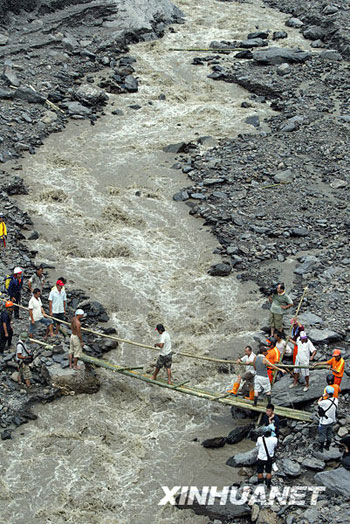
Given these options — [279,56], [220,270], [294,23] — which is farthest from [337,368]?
[294,23]

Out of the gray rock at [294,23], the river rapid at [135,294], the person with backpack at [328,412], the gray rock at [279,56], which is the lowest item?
the river rapid at [135,294]

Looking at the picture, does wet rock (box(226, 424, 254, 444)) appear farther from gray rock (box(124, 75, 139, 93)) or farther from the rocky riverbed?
gray rock (box(124, 75, 139, 93))

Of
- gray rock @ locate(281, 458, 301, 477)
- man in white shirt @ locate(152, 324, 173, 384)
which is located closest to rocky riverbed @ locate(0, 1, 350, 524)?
gray rock @ locate(281, 458, 301, 477)

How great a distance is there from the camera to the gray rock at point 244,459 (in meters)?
16.0

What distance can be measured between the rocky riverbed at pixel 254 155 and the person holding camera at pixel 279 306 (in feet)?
2.33

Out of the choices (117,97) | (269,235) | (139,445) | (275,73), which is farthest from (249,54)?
(139,445)

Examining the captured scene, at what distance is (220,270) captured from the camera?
77.8 feet

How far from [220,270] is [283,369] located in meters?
6.16

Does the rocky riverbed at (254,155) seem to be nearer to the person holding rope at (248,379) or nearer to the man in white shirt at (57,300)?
the person holding rope at (248,379)

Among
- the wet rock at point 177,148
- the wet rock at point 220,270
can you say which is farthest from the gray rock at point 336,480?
the wet rock at point 177,148

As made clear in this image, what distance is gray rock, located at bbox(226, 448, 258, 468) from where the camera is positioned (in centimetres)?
1600

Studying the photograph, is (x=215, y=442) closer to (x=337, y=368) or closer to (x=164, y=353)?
(x=164, y=353)

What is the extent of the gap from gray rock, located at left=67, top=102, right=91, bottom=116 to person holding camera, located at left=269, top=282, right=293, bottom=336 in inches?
676

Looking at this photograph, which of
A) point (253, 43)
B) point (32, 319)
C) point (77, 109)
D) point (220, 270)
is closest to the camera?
point (32, 319)
